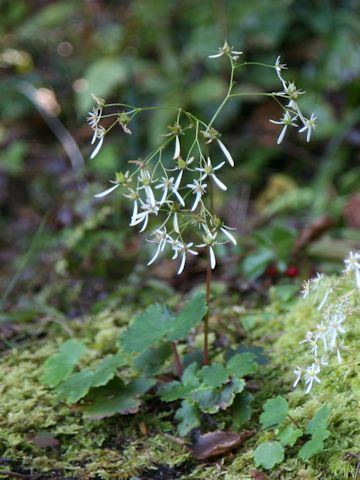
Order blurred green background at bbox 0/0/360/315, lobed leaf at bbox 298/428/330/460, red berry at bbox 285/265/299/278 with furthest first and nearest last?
blurred green background at bbox 0/0/360/315, red berry at bbox 285/265/299/278, lobed leaf at bbox 298/428/330/460

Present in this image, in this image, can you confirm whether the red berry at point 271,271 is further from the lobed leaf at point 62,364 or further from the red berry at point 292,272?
the lobed leaf at point 62,364

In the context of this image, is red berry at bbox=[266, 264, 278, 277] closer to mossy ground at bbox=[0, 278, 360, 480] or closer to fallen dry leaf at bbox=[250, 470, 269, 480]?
mossy ground at bbox=[0, 278, 360, 480]

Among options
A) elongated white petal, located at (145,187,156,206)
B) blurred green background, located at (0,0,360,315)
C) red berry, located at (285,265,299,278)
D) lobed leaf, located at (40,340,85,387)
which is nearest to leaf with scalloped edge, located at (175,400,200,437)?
lobed leaf, located at (40,340,85,387)

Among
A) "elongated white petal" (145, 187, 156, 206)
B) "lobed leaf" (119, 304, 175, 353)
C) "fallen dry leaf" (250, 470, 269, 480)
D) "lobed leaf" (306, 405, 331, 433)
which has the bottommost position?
"fallen dry leaf" (250, 470, 269, 480)

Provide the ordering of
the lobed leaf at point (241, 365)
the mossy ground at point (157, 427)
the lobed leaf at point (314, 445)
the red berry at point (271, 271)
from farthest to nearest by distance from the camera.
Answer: the red berry at point (271, 271)
the lobed leaf at point (241, 365)
the mossy ground at point (157, 427)
the lobed leaf at point (314, 445)

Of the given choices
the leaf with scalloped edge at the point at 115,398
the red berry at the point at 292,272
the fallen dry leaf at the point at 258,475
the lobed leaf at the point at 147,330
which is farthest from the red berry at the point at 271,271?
the fallen dry leaf at the point at 258,475

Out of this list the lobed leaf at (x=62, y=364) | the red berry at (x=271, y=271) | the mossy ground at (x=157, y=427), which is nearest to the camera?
the mossy ground at (x=157, y=427)

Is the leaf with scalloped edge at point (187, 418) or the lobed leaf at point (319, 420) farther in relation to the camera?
the leaf with scalloped edge at point (187, 418)
